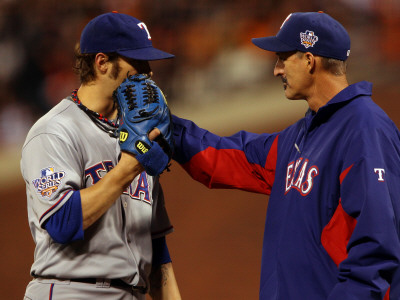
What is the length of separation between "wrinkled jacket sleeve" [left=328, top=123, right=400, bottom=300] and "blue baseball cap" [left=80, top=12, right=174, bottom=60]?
0.90 meters

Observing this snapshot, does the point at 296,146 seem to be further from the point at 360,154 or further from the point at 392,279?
the point at 392,279

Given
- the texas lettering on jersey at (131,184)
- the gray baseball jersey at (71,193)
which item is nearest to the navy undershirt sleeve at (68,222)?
the gray baseball jersey at (71,193)

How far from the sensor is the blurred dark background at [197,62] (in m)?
6.33

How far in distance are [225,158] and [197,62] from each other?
464 cm

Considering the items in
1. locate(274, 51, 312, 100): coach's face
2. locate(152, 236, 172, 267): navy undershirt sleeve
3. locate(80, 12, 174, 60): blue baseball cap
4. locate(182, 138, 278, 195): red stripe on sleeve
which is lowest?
locate(152, 236, 172, 267): navy undershirt sleeve

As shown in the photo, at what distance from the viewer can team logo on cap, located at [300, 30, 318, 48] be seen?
2410 mm

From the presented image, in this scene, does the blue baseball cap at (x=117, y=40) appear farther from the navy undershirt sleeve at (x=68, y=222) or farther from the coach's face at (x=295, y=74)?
the navy undershirt sleeve at (x=68, y=222)

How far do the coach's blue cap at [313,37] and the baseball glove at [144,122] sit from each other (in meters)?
0.56

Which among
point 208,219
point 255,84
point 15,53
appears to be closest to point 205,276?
point 208,219

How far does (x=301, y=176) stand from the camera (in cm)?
230

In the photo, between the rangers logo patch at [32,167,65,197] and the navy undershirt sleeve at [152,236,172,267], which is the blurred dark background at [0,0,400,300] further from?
the rangers logo patch at [32,167,65,197]

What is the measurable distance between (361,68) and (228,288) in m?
3.27

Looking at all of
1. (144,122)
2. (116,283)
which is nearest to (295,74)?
(144,122)

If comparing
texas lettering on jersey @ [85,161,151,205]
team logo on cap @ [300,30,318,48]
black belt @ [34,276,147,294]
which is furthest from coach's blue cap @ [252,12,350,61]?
black belt @ [34,276,147,294]
